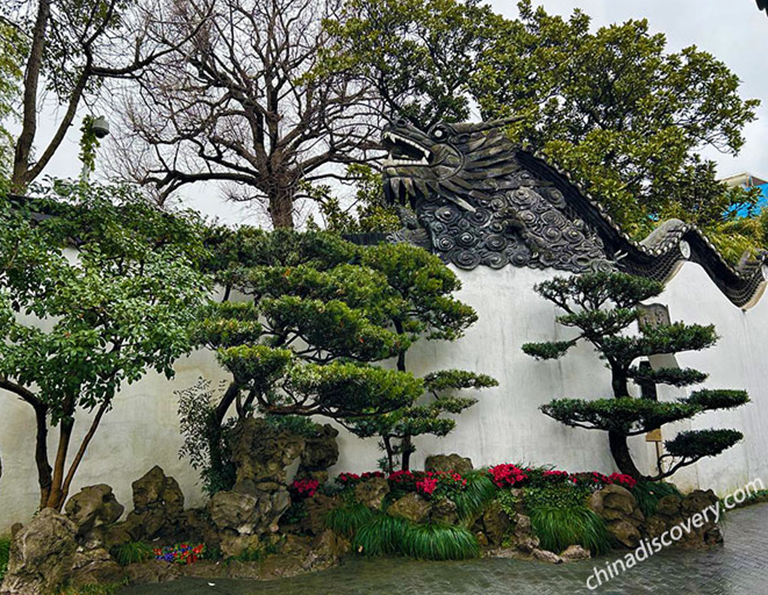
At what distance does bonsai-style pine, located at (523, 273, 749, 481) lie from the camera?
572 centimetres

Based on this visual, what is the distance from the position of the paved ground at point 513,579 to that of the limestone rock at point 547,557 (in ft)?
0.37

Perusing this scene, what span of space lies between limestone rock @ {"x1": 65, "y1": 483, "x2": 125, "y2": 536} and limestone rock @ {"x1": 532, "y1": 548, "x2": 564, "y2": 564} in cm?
393

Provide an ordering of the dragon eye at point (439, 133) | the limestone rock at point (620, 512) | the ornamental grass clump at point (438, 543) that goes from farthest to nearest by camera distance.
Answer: the dragon eye at point (439, 133) < the limestone rock at point (620, 512) < the ornamental grass clump at point (438, 543)

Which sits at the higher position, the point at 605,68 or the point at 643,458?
the point at 605,68

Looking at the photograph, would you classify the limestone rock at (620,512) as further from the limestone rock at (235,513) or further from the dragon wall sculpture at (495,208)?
the limestone rock at (235,513)

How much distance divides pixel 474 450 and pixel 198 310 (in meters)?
3.79

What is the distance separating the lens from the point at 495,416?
22.5 ft

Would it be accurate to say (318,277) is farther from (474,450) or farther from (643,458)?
(643,458)

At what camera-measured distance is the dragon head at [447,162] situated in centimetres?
731

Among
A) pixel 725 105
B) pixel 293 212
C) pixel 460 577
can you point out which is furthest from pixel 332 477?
pixel 725 105

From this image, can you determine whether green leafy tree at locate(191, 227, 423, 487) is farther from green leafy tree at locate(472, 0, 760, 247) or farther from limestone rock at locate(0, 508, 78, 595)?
green leafy tree at locate(472, 0, 760, 247)

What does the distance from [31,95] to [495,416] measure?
28.2 ft

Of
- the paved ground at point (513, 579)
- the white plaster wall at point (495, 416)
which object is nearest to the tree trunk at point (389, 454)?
the white plaster wall at point (495, 416)

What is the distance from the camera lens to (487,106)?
1096cm
